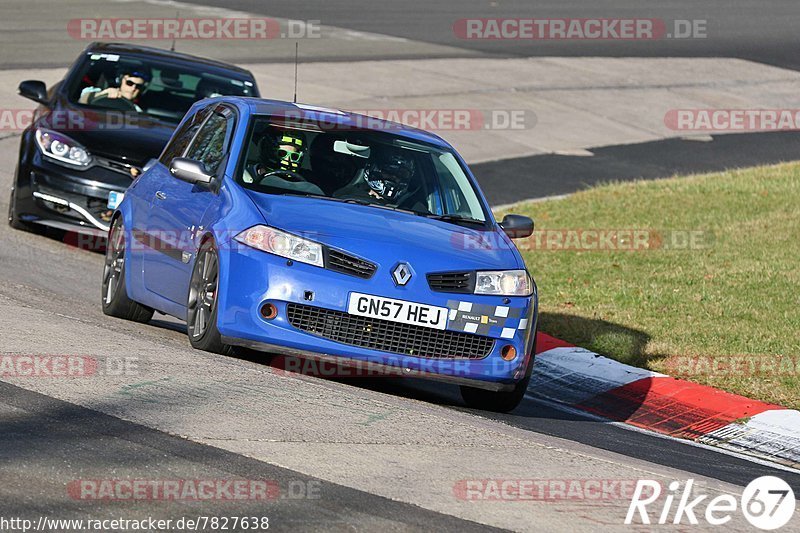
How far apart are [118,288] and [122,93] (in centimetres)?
405

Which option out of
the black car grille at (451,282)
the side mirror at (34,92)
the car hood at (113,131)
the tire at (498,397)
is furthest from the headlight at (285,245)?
the side mirror at (34,92)

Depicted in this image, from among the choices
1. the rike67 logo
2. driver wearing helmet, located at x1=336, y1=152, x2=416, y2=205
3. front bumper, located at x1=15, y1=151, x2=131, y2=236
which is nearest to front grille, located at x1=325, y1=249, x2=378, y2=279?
driver wearing helmet, located at x1=336, y1=152, x2=416, y2=205

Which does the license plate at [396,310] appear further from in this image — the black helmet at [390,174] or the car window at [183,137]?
the car window at [183,137]

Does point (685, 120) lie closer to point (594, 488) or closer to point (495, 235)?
point (495, 235)

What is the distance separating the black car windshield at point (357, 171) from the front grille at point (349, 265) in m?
0.82

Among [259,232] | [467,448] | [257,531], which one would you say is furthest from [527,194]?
[257,531]

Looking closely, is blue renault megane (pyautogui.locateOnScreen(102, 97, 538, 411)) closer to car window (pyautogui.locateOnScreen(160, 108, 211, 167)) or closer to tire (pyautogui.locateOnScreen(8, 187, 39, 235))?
car window (pyautogui.locateOnScreen(160, 108, 211, 167))

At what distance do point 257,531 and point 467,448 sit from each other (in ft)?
5.32

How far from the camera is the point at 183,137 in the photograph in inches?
393

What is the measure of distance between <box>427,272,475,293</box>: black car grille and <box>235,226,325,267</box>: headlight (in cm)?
61

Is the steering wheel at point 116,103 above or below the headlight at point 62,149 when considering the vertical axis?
above

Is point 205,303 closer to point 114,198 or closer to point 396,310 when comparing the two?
point 396,310

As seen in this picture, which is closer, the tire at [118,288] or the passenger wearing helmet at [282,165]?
the passenger wearing helmet at [282,165]

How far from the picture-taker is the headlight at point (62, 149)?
12.3 metres
